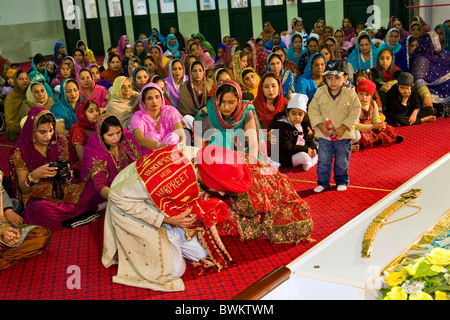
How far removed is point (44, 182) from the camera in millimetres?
3299

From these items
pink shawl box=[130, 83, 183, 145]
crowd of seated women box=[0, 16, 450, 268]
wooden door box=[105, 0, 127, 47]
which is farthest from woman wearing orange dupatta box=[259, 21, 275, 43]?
pink shawl box=[130, 83, 183, 145]

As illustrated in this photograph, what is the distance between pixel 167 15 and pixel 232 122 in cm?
907

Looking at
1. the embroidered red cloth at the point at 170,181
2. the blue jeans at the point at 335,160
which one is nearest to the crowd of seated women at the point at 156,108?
the blue jeans at the point at 335,160

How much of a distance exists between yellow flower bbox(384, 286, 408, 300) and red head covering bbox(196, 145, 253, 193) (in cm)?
82

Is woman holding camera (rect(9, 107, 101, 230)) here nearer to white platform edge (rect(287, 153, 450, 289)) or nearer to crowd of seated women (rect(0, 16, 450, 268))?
crowd of seated women (rect(0, 16, 450, 268))

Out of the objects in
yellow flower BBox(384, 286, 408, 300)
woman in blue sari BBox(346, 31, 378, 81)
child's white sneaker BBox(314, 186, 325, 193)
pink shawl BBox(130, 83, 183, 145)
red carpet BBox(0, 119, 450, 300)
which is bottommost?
red carpet BBox(0, 119, 450, 300)

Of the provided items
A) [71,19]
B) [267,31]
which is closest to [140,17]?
[71,19]

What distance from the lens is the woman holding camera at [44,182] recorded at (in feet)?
10.5

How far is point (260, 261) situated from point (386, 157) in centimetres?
184

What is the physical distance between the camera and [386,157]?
13.1 feet

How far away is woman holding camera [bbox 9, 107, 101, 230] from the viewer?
3.20 meters

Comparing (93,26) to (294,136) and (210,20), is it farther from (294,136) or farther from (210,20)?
(294,136)
